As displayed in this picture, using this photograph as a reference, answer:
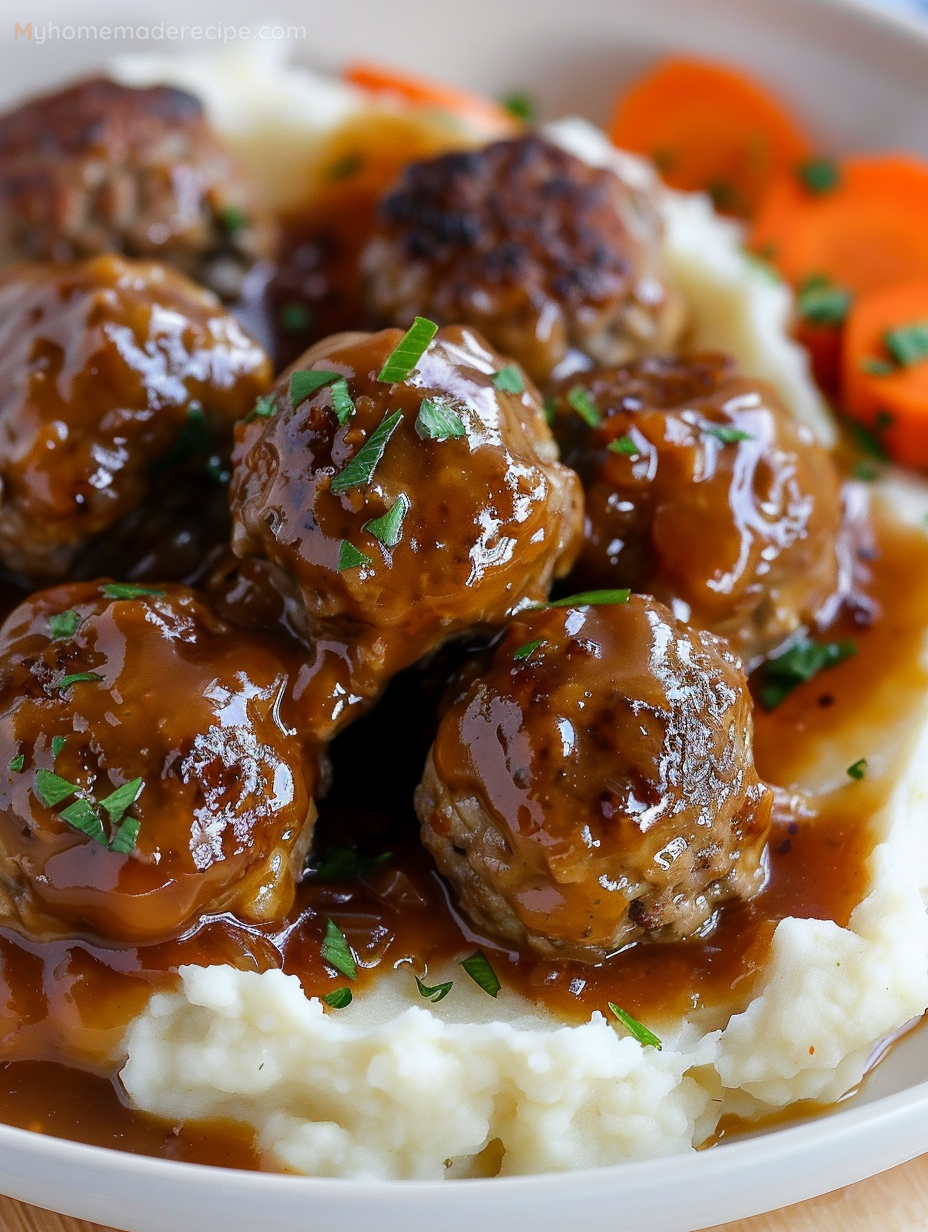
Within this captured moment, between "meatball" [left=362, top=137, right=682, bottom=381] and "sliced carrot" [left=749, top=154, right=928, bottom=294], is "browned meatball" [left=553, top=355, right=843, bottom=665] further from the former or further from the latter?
"sliced carrot" [left=749, top=154, right=928, bottom=294]

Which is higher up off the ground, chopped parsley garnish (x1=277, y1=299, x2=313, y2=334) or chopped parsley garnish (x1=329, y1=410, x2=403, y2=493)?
chopped parsley garnish (x1=329, y1=410, x2=403, y2=493)

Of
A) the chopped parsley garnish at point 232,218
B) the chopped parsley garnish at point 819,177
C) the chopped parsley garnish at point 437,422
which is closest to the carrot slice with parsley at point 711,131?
the chopped parsley garnish at point 819,177

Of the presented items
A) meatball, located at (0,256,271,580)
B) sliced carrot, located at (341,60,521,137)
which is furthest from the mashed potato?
sliced carrot, located at (341,60,521,137)

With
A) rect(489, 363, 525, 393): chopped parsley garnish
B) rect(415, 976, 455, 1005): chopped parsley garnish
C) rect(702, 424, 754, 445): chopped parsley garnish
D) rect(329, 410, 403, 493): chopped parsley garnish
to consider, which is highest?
rect(702, 424, 754, 445): chopped parsley garnish

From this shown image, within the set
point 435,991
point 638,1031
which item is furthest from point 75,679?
point 638,1031

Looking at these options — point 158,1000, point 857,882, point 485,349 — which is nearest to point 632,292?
point 485,349
